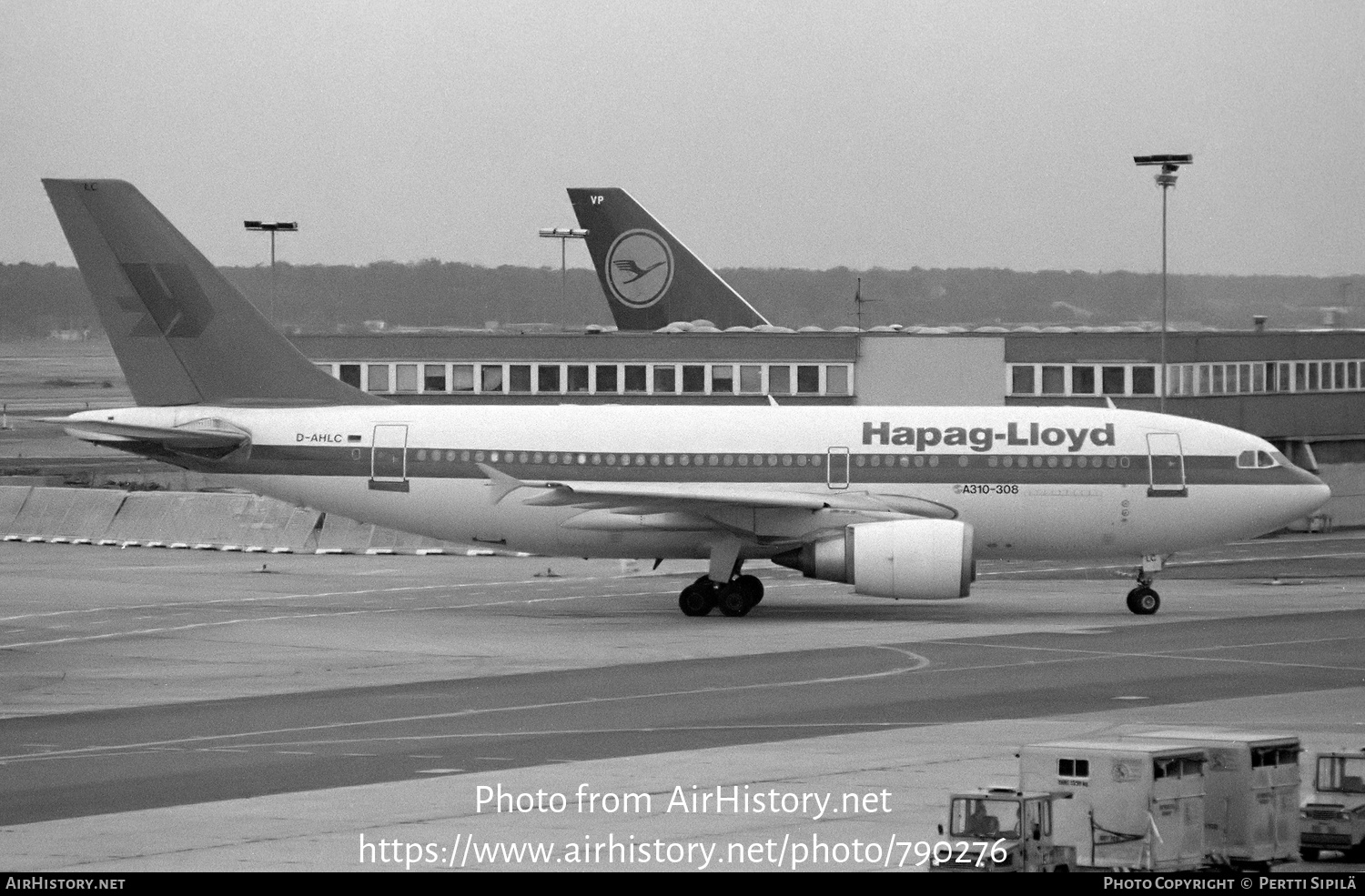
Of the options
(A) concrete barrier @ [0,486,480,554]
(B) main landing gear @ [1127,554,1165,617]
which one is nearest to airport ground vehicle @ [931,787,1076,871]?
(B) main landing gear @ [1127,554,1165,617]

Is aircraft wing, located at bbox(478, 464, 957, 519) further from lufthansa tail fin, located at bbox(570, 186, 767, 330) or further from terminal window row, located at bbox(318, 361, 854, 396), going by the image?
lufthansa tail fin, located at bbox(570, 186, 767, 330)

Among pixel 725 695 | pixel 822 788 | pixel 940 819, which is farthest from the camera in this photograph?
pixel 725 695

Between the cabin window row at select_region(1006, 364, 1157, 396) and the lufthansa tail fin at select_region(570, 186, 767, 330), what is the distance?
13.0m

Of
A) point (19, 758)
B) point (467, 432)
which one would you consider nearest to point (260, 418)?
point (467, 432)

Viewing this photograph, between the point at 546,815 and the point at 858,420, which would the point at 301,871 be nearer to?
the point at 546,815

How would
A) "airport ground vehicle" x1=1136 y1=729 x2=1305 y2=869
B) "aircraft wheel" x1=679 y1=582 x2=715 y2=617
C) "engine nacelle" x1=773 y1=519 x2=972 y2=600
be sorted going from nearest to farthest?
"airport ground vehicle" x1=1136 y1=729 x2=1305 y2=869 < "engine nacelle" x1=773 y1=519 x2=972 y2=600 < "aircraft wheel" x1=679 y1=582 x2=715 y2=617

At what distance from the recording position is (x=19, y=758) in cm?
1984

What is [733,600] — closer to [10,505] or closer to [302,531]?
[302,531]

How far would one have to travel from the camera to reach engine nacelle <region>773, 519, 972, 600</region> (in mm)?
32719

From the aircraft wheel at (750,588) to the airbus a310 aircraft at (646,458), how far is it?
55mm

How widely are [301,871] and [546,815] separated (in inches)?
109

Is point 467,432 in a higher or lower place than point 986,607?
higher
